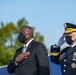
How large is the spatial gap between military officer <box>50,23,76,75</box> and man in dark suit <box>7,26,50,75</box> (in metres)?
0.40

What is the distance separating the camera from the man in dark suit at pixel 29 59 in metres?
6.39

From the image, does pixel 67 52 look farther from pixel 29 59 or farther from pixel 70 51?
pixel 29 59

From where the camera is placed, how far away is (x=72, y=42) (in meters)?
5.75

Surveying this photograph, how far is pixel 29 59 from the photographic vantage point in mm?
6461

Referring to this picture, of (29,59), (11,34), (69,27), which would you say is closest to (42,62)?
(29,59)

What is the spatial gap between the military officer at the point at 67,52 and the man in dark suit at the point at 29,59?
40 centimetres

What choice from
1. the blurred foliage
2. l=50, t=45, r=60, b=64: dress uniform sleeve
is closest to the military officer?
l=50, t=45, r=60, b=64: dress uniform sleeve

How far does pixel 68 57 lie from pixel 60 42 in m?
0.27

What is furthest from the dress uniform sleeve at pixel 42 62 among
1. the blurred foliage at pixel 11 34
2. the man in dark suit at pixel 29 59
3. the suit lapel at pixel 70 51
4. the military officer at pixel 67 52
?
the blurred foliage at pixel 11 34

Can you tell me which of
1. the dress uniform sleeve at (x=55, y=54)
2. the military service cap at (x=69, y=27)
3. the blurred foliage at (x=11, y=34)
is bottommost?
the blurred foliage at (x=11, y=34)

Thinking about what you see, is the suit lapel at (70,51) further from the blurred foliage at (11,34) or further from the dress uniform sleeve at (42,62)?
the blurred foliage at (11,34)

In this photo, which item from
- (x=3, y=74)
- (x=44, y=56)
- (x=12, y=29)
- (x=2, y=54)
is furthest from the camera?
(x=12, y=29)

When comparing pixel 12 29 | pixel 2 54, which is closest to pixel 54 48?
pixel 2 54

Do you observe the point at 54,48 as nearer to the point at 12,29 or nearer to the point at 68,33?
the point at 68,33
